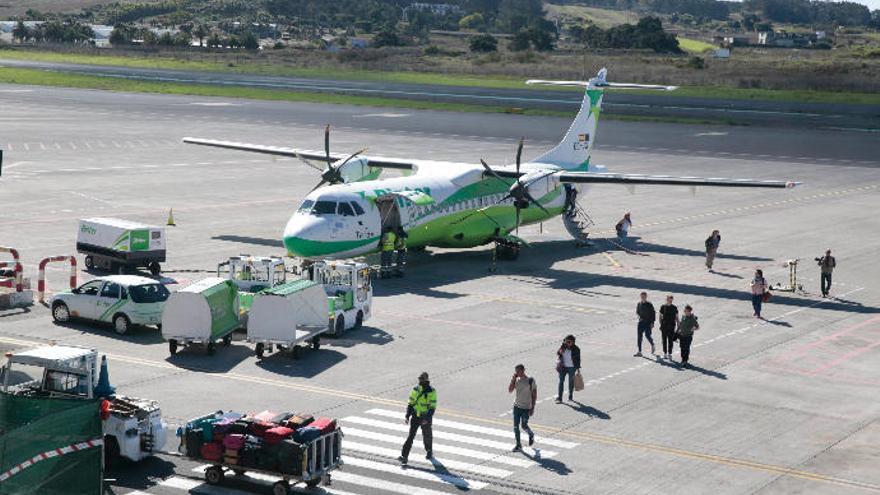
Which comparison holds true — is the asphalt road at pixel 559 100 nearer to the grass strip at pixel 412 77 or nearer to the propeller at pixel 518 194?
the grass strip at pixel 412 77

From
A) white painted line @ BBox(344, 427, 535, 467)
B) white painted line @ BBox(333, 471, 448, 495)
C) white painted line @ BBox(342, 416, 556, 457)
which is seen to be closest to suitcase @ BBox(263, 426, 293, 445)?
white painted line @ BBox(333, 471, 448, 495)

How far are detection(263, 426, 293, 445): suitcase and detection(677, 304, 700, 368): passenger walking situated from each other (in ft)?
47.2

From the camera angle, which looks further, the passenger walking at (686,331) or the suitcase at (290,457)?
the passenger walking at (686,331)

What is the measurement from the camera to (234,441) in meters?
23.8

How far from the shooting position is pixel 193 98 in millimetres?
135250

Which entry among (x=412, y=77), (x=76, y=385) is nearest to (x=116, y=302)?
(x=76, y=385)

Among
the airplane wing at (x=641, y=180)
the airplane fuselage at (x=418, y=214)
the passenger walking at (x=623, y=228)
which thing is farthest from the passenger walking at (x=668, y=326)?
the passenger walking at (x=623, y=228)

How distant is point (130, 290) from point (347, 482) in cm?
1419

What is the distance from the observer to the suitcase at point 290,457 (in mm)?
23281

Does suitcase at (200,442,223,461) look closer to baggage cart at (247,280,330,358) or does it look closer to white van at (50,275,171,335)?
baggage cart at (247,280,330,358)

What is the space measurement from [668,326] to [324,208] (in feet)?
47.6

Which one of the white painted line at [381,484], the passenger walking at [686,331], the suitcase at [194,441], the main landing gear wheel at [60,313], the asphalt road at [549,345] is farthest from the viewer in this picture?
the main landing gear wheel at [60,313]

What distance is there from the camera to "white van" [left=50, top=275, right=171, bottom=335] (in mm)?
36000

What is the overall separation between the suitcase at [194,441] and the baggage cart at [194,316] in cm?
932
